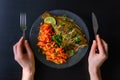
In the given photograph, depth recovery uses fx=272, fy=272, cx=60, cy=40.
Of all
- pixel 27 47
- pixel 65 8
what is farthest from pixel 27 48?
pixel 65 8

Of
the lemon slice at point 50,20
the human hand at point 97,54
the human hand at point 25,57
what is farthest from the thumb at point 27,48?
the human hand at point 97,54

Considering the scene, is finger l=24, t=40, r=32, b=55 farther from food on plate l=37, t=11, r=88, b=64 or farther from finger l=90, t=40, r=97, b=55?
finger l=90, t=40, r=97, b=55

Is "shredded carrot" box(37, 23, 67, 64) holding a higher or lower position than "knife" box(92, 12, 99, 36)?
lower

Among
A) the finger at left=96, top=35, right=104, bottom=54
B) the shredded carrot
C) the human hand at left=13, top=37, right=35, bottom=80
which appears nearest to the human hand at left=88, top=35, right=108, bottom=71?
the finger at left=96, top=35, right=104, bottom=54

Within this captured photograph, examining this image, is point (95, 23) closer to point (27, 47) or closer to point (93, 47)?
point (93, 47)

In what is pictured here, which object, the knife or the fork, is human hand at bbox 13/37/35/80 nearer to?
the fork

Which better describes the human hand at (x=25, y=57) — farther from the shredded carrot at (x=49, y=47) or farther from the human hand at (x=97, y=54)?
the human hand at (x=97, y=54)
